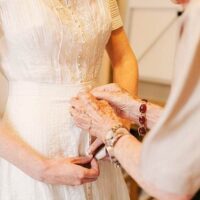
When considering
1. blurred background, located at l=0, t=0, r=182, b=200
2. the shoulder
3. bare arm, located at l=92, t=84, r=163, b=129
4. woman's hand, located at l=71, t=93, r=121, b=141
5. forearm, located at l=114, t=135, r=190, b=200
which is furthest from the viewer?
blurred background, located at l=0, t=0, r=182, b=200

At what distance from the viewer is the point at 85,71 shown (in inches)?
34.2

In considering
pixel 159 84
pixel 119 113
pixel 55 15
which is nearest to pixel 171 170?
pixel 119 113

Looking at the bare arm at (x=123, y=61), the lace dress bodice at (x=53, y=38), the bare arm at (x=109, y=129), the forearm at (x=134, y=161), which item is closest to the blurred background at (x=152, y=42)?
the bare arm at (x=123, y=61)

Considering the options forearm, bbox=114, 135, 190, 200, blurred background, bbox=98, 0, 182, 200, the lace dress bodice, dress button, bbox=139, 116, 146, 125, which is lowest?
blurred background, bbox=98, 0, 182, 200

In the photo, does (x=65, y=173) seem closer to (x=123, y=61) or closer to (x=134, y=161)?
(x=134, y=161)

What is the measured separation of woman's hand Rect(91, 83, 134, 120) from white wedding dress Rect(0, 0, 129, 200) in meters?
0.07

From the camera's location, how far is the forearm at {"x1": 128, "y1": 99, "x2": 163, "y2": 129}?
771 millimetres

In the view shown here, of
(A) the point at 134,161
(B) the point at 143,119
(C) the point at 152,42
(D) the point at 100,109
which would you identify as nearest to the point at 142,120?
(B) the point at 143,119

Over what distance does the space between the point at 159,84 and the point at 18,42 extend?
1.45 m

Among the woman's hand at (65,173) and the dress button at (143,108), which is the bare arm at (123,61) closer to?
the dress button at (143,108)

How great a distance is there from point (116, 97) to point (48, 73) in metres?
0.17

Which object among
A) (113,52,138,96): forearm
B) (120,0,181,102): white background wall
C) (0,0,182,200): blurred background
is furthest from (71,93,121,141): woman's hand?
(120,0,181,102): white background wall

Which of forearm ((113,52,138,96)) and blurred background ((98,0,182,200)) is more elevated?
forearm ((113,52,138,96))

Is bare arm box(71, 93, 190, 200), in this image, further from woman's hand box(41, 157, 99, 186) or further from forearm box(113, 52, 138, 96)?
Result: forearm box(113, 52, 138, 96)
